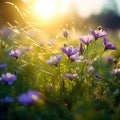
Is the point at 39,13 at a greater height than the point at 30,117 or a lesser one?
greater

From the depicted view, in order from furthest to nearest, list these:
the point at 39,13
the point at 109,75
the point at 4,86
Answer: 1. the point at 39,13
2. the point at 109,75
3. the point at 4,86

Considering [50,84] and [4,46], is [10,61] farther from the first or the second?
[50,84]

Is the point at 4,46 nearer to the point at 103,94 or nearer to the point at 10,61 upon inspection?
the point at 10,61

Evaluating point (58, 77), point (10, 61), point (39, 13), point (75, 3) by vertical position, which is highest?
point (75, 3)

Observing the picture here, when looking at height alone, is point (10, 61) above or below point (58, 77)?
above

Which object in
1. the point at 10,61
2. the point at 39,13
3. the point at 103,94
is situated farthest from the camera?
the point at 39,13

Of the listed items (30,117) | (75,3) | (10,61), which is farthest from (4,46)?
(75,3)

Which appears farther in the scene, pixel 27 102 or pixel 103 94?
pixel 103 94

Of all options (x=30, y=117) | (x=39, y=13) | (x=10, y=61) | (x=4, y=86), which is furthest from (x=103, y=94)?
(x=39, y=13)

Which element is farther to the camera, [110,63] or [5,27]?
[5,27]
